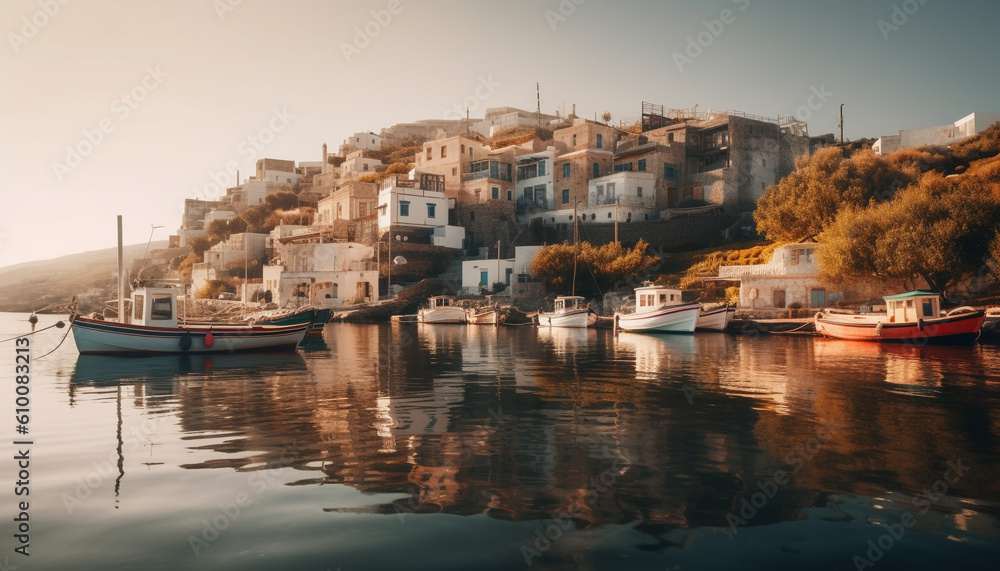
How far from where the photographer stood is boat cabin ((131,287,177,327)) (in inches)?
921

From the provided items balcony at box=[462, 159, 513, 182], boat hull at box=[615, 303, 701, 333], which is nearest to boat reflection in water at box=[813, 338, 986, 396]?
boat hull at box=[615, 303, 701, 333]

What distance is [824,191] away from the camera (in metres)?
40.7

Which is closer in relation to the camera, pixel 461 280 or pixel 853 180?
pixel 853 180

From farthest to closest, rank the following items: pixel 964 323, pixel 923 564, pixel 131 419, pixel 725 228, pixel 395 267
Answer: pixel 395 267 < pixel 725 228 < pixel 964 323 < pixel 131 419 < pixel 923 564

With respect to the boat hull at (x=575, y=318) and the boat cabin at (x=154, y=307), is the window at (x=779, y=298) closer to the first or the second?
the boat hull at (x=575, y=318)

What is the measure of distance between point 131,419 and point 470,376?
849 centimetres

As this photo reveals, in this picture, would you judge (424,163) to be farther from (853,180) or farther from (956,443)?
(956,443)

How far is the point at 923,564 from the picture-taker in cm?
500

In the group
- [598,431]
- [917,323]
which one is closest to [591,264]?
[917,323]

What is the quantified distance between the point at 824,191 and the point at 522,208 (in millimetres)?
28958

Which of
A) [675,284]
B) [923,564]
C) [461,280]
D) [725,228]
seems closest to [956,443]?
[923,564]

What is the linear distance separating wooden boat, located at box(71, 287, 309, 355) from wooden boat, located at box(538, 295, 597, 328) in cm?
2114

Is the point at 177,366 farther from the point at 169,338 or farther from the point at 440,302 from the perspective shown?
the point at 440,302

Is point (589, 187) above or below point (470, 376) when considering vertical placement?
above
